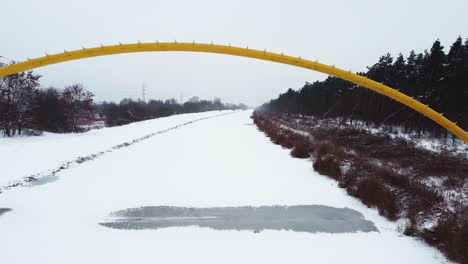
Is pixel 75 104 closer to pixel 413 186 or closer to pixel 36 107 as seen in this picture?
pixel 36 107

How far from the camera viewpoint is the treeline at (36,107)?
2792 cm

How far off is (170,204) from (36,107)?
2848 centimetres

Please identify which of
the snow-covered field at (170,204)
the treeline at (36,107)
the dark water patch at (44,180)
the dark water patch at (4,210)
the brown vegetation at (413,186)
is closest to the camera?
the snow-covered field at (170,204)

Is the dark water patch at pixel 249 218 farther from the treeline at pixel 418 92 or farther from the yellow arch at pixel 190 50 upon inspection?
the treeline at pixel 418 92

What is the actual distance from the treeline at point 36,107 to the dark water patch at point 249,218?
2515 cm

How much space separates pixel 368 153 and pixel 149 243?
14.8 metres

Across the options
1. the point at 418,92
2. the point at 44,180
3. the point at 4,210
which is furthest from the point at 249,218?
the point at 418,92

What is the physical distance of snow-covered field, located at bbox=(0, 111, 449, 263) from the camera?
5832 millimetres

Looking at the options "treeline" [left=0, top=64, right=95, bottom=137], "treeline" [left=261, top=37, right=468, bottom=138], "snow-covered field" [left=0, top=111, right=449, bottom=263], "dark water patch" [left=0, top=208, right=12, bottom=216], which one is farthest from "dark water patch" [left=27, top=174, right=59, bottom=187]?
"treeline" [left=261, top=37, right=468, bottom=138]

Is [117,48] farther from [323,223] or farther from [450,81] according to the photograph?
[450,81]

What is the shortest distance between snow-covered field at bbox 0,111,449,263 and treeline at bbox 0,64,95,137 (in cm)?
1382

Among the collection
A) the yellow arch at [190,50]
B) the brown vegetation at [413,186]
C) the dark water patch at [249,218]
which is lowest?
the dark water patch at [249,218]

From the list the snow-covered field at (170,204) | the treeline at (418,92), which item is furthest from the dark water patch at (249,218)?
the treeline at (418,92)

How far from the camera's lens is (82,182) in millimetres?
10820
